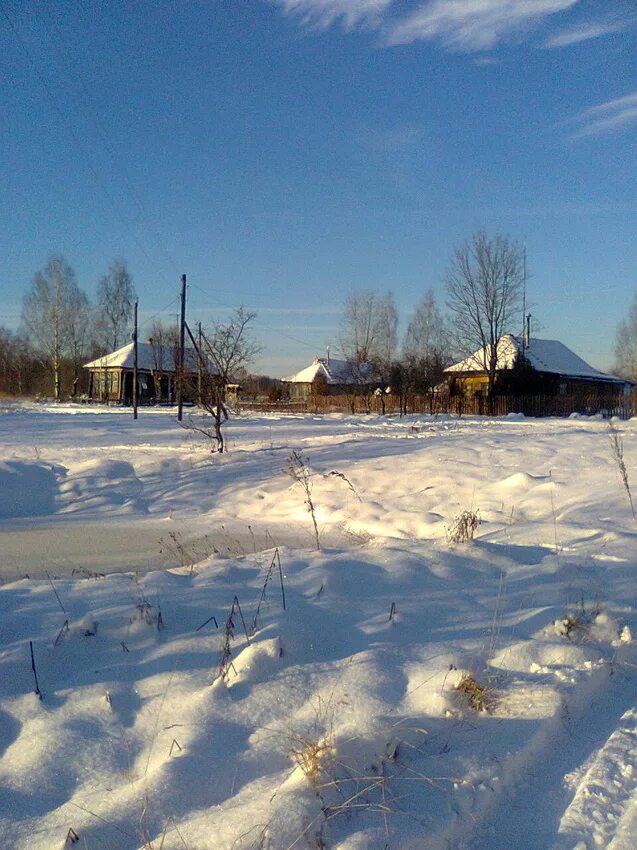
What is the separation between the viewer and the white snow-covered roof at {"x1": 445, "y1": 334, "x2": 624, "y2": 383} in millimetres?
46844

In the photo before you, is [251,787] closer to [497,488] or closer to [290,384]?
[497,488]

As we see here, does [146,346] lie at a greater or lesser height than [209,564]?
greater

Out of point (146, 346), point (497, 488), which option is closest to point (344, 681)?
point (497, 488)

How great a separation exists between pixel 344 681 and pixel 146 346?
57.3 m

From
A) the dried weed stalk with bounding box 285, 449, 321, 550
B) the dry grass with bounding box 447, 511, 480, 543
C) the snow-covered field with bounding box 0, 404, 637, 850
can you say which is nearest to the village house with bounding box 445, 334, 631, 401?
the dried weed stalk with bounding box 285, 449, 321, 550

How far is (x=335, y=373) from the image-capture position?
64.9 metres

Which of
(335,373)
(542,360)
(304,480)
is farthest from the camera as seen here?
(335,373)

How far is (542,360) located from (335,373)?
847 inches

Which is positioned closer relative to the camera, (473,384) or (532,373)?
(532,373)

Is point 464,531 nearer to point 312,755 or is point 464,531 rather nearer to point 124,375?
point 312,755

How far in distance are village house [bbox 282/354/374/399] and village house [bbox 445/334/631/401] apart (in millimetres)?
8385

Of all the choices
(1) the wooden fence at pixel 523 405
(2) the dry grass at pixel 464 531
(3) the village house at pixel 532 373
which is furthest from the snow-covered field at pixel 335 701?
(3) the village house at pixel 532 373

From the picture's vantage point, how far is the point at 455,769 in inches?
109

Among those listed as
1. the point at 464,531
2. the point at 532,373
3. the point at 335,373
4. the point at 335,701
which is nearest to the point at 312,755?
the point at 335,701
